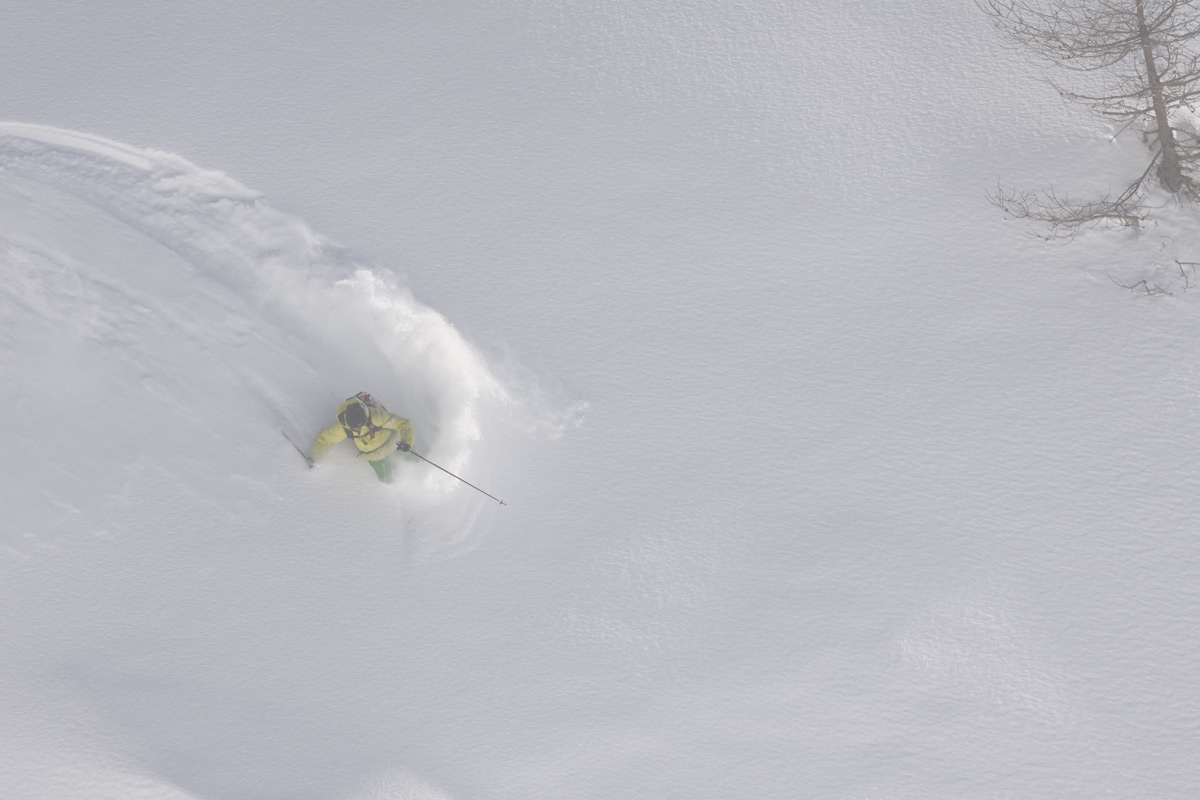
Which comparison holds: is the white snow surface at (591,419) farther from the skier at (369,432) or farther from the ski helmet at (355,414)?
the ski helmet at (355,414)

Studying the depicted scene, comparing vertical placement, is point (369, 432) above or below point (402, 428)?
below

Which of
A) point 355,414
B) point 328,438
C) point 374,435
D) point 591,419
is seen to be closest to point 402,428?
point 374,435

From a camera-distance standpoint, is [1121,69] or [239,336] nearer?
[239,336]

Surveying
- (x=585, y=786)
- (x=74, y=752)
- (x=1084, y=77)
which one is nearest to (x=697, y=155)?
(x=1084, y=77)

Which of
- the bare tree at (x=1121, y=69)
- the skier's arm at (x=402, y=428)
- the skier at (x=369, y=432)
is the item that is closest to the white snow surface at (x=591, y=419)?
the bare tree at (x=1121, y=69)

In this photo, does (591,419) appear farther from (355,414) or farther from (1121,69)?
(1121,69)

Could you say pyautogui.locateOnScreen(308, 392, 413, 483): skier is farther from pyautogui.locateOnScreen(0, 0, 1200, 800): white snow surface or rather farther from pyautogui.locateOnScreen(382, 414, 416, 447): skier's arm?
pyautogui.locateOnScreen(0, 0, 1200, 800): white snow surface
